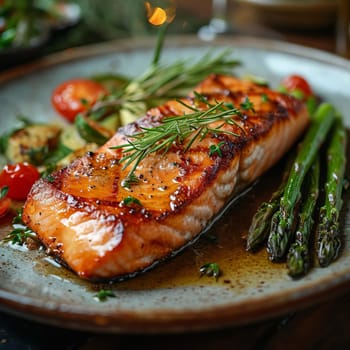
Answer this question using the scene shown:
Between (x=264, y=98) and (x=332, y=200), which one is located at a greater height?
(x=264, y=98)

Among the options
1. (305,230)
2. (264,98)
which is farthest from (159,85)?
(305,230)

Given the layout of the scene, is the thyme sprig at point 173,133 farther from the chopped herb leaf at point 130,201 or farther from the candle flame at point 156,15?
the candle flame at point 156,15

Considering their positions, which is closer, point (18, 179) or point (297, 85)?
point (18, 179)

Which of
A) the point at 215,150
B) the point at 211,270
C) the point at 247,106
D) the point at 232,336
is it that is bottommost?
the point at 232,336

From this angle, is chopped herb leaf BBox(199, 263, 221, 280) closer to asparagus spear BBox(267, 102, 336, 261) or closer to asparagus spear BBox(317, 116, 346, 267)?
asparagus spear BBox(267, 102, 336, 261)

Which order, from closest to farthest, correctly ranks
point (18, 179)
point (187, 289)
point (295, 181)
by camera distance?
point (187, 289) < point (295, 181) < point (18, 179)

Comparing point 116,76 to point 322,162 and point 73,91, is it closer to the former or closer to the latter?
point 73,91

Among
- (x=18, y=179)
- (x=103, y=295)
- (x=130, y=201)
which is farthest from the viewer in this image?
(x=18, y=179)

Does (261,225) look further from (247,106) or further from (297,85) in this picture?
(297,85)
